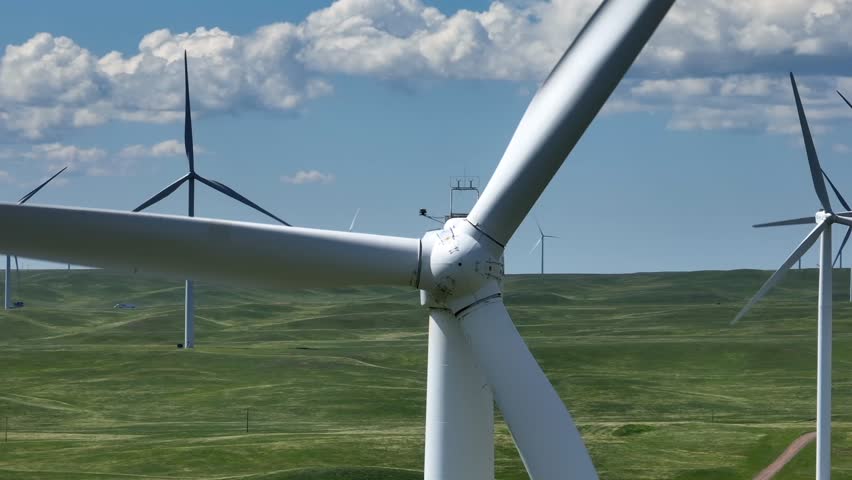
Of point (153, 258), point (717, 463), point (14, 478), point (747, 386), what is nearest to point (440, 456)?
point (153, 258)

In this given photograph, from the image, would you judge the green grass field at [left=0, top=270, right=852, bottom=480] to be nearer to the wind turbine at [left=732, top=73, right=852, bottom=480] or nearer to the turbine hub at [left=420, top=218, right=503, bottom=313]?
the wind turbine at [left=732, top=73, right=852, bottom=480]

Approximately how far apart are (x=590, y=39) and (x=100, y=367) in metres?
130

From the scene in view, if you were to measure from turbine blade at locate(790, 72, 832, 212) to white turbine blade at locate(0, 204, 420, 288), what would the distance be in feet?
141

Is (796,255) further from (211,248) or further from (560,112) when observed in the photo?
(211,248)

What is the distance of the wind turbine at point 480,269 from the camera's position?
1933cm

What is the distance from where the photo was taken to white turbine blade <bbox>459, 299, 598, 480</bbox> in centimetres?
1938

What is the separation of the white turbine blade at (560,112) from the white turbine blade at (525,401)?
57.6 inches

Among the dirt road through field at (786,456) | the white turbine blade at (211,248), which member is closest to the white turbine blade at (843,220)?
the dirt road through field at (786,456)

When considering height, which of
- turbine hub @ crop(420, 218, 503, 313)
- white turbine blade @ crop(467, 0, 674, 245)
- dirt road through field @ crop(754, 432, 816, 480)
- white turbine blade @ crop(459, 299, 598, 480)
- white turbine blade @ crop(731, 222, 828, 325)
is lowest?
dirt road through field @ crop(754, 432, 816, 480)

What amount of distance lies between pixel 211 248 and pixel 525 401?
5253 millimetres

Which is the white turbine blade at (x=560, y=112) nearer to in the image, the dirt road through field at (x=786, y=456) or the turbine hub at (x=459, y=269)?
the turbine hub at (x=459, y=269)

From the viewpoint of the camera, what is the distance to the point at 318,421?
11106cm

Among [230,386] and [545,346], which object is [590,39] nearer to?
[230,386]

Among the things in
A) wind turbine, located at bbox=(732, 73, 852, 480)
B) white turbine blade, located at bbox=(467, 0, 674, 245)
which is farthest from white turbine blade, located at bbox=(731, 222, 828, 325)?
white turbine blade, located at bbox=(467, 0, 674, 245)
